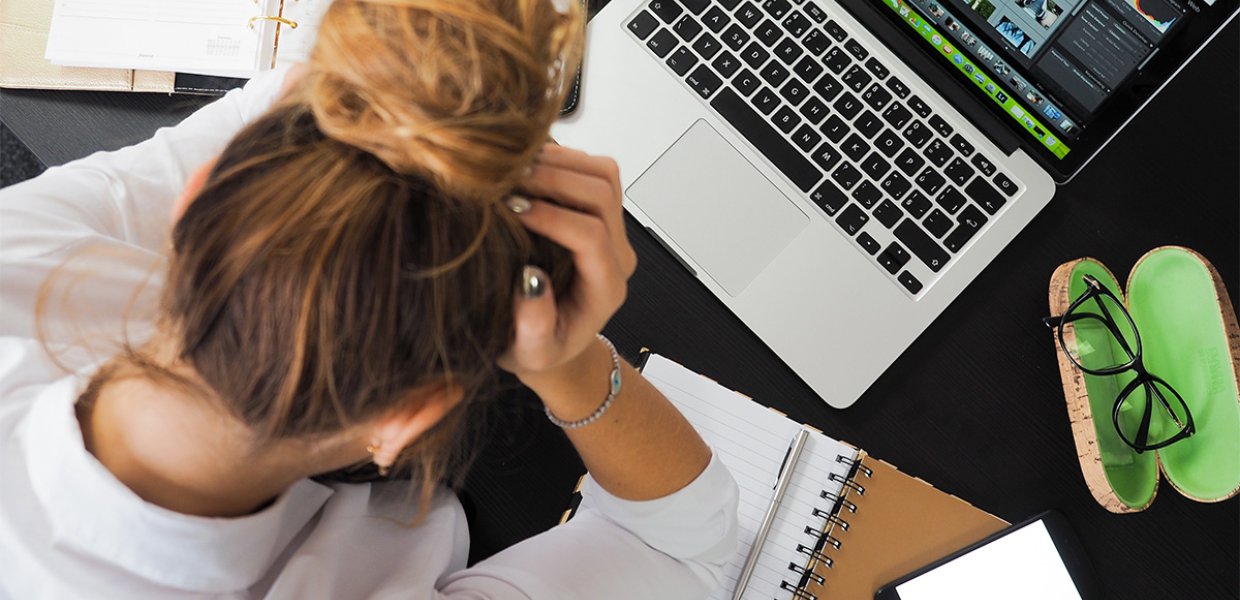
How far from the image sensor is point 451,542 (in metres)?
0.65

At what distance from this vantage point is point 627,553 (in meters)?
0.63

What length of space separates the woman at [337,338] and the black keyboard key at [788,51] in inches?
14.0

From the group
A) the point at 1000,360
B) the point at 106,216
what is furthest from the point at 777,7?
the point at 106,216

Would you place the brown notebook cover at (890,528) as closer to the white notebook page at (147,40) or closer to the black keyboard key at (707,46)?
the black keyboard key at (707,46)

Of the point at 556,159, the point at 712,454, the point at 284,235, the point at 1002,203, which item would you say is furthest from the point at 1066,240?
the point at 284,235

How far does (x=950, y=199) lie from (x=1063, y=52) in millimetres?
150

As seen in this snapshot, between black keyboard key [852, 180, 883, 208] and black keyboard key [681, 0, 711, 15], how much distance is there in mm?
223

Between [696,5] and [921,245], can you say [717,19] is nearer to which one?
[696,5]

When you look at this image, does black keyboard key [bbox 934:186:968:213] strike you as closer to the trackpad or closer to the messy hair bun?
the trackpad

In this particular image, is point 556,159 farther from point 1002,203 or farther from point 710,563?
point 1002,203

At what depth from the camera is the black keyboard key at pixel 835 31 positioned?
2.53 ft

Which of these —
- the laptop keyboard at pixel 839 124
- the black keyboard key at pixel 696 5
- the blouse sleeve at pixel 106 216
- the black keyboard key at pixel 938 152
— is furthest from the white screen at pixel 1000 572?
the blouse sleeve at pixel 106 216

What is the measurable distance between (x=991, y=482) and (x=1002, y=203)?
0.25 metres

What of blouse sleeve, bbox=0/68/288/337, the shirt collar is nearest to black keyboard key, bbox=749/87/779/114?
blouse sleeve, bbox=0/68/288/337
